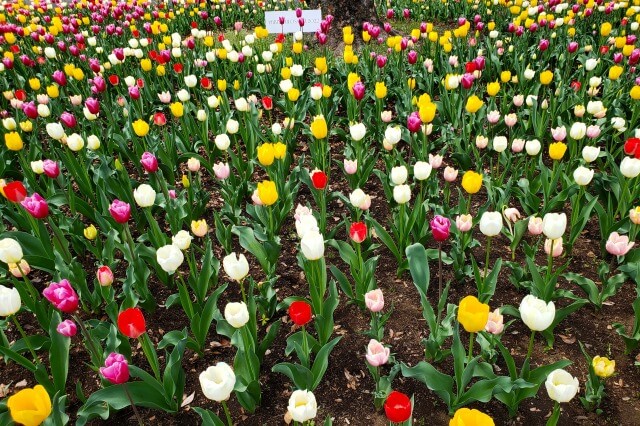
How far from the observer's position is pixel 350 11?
7969 millimetres

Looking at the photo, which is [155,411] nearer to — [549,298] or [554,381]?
[554,381]

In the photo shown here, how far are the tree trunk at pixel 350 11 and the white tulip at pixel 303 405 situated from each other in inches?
284

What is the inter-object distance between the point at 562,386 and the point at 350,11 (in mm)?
7417

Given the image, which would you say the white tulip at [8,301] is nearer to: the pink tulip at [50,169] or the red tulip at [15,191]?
the red tulip at [15,191]

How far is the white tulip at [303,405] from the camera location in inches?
64.4

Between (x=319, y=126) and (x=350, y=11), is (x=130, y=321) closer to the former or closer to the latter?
(x=319, y=126)

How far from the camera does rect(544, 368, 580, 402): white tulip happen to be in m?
1.62

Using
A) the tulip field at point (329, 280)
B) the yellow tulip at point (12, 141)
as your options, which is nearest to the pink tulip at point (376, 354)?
the tulip field at point (329, 280)

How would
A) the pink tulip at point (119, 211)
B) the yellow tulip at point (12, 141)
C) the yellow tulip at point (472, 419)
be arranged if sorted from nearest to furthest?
the yellow tulip at point (472, 419) → the pink tulip at point (119, 211) → the yellow tulip at point (12, 141)

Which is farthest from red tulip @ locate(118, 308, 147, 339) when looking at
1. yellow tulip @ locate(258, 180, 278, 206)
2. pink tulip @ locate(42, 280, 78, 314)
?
yellow tulip @ locate(258, 180, 278, 206)

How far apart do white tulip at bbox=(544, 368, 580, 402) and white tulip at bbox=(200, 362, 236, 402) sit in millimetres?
1067

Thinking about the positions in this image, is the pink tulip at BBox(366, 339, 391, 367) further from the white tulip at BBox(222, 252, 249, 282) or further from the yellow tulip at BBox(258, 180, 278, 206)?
the yellow tulip at BBox(258, 180, 278, 206)

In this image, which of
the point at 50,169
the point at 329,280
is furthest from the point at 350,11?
the point at 50,169

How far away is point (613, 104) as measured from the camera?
14.9 feet
